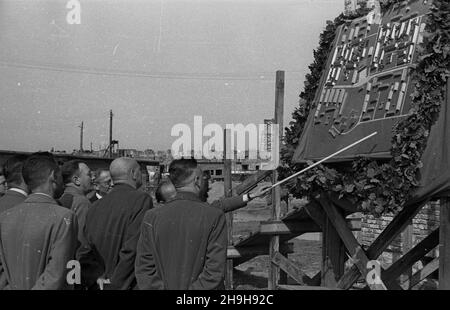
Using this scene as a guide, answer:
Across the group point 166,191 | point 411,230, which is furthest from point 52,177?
point 411,230

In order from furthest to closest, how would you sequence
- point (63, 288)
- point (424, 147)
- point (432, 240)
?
point (432, 240) < point (424, 147) < point (63, 288)

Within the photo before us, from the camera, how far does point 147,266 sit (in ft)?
12.8

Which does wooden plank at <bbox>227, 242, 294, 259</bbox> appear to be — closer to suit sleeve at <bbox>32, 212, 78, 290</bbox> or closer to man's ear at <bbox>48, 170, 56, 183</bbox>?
man's ear at <bbox>48, 170, 56, 183</bbox>

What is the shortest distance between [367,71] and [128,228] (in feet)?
9.54

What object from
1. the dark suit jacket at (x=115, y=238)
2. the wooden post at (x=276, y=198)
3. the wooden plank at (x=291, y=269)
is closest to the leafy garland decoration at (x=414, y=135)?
the dark suit jacket at (x=115, y=238)

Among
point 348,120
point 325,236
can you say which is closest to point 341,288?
point 325,236

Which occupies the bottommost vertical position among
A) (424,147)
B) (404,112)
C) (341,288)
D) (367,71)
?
(341,288)

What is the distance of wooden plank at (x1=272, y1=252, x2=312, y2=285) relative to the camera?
7.31 metres

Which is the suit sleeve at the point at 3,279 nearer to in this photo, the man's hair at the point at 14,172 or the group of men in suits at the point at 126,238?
the group of men in suits at the point at 126,238

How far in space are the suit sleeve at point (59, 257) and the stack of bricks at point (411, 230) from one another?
6.41 metres

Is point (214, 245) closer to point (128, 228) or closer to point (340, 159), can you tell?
point (128, 228)

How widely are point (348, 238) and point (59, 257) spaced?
329 cm

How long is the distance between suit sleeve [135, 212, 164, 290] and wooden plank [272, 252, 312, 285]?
3.70 metres
